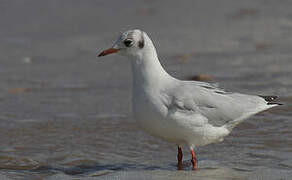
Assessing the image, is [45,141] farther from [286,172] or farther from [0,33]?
[0,33]

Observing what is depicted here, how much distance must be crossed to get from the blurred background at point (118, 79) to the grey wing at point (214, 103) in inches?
17.4

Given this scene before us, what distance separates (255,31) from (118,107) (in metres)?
4.29

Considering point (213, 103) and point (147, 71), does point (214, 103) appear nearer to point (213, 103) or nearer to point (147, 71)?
point (213, 103)

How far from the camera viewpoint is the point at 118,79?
9305 mm

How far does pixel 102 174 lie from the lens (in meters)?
5.57

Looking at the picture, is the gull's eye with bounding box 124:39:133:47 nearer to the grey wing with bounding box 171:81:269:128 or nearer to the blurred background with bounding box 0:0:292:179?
the grey wing with bounding box 171:81:269:128

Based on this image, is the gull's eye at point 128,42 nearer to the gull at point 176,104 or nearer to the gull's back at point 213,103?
the gull at point 176,104

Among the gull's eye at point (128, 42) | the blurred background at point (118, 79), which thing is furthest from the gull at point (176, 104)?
the blurred background at point (118, 79)

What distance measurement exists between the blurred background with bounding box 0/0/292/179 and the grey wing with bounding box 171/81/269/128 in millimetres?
443

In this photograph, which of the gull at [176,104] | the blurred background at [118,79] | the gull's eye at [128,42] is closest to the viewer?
the gull at [176,104]

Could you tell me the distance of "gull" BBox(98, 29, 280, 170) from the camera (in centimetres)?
535

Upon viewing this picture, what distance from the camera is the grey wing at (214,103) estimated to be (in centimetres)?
548

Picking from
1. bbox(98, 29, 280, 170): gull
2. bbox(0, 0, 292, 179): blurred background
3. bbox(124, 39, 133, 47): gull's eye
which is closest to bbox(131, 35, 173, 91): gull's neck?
bbox(98, 29, 280, 170): gull

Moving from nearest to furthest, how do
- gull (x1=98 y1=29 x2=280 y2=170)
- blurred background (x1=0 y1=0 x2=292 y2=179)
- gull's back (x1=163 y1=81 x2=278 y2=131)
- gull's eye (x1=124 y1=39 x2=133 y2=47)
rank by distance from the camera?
gull (x1=98 y1=29 x2=280 y2=170)
gull's back (x1=163 y1=81 x2=278 y2=131)
gull's eye (x1=124 y1=39 x2=133 y2=47)
blurred background (x1=0 y1=0 x2=292 y2=179)
